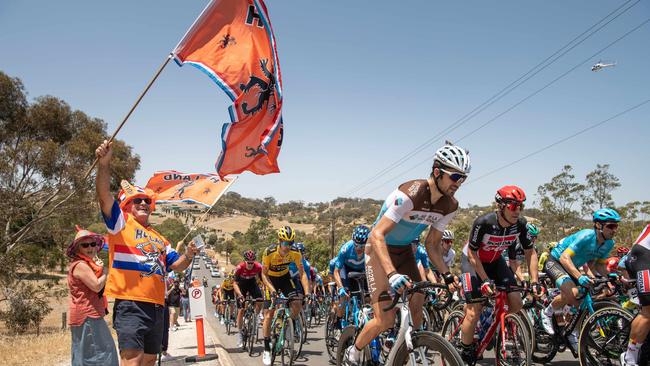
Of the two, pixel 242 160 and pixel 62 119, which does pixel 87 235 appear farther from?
pixel 62 119

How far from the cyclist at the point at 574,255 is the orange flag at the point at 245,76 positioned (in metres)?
4.64

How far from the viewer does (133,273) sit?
453 centimetres

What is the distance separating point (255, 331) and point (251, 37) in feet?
18.9

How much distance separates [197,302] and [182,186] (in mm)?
3571

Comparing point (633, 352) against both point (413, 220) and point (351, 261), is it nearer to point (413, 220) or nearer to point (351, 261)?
point (413, 220)

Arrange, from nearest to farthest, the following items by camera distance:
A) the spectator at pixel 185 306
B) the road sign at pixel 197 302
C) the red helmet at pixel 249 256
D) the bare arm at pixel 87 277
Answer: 1. the bare arm at pixel 87 277
2. the road sign at pixel 197 302
3. the red helmet at pixel 249 256
4. the spectator at pixel 185 306

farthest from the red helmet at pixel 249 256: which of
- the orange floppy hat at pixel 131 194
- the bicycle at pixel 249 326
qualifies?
the orange floppy hat at pixel 131 194

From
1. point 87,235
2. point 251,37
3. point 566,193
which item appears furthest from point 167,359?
point 566,193

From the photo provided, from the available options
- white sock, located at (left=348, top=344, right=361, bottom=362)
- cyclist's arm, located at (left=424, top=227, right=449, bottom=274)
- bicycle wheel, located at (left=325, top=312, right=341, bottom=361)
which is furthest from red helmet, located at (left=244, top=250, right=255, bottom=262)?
cyclist's arm, located at (left=424, top=227, right=449, bottom=274)

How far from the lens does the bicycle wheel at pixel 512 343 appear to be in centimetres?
497

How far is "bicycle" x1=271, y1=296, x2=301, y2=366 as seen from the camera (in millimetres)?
7353

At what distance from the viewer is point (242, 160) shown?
8070 millimetres

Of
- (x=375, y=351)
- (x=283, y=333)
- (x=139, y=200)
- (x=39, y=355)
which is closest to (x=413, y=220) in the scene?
(x=375, y=351)

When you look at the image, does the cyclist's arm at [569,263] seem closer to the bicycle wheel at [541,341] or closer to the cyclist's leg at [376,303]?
the bicycle wheel at [541,341]
